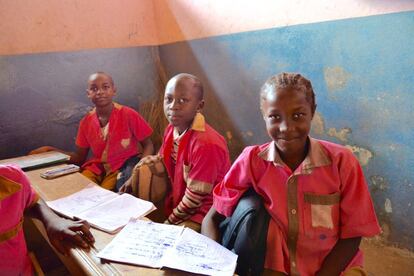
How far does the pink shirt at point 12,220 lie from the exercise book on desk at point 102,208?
0.60ft

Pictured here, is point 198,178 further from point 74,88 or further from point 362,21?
point 74,88

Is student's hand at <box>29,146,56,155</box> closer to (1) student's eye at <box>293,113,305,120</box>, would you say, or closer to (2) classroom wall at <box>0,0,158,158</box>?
(2) classroom wall at <box>0,0,158,158</box>

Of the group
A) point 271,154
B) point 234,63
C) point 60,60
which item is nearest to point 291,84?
point 271,154

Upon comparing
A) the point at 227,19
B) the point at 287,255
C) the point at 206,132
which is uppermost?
the point at 227,19

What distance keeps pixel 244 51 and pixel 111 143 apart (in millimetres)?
1223

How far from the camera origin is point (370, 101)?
1.73m

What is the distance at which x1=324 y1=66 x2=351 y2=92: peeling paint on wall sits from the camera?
5.99 feet

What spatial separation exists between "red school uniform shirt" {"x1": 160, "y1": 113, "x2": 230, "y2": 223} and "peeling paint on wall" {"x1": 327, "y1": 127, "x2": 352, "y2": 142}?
71 cm

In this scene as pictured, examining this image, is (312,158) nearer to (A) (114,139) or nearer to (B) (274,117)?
(B) (274,117)

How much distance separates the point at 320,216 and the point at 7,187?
112 centimetres

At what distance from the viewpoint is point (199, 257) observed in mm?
993

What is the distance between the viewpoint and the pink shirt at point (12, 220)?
1.14m

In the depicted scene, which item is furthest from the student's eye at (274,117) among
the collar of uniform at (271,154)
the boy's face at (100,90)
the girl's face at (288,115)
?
the boy's face at (100,90)

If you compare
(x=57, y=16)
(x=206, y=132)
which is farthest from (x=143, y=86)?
(x=206, y=132)
